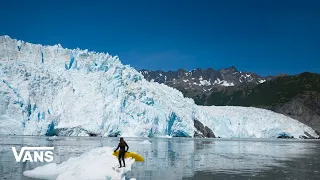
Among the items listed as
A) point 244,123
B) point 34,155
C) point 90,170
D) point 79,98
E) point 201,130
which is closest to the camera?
point 90,170

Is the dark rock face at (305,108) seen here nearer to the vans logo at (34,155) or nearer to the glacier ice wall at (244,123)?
the glacier ice wall at (244,123)

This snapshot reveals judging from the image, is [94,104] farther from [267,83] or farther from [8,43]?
[267,83]

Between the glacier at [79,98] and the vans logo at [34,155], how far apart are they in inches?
901

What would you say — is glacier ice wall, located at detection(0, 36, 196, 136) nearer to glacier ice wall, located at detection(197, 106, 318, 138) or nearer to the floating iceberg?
glacier ice wall, located at detection(197, 106, 318, 138)

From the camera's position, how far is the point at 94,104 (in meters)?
47.8

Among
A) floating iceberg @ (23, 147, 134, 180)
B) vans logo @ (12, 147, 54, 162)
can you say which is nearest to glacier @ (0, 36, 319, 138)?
vans logo @ (12, 147, 54, 162)

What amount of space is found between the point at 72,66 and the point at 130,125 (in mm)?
12858

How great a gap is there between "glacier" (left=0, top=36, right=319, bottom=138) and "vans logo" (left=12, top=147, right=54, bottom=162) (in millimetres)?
22885

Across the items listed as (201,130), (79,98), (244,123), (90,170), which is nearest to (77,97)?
(79,98)

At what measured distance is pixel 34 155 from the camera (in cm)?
1825

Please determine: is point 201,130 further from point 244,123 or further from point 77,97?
point 77,97

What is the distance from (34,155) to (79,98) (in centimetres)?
3068

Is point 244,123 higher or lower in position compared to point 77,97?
lower

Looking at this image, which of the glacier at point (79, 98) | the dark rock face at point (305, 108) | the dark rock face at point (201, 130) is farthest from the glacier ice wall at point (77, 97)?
the dark rock face at point (305, 108)
